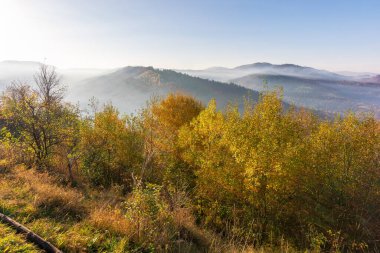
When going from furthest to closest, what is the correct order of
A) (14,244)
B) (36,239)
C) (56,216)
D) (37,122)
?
(37,122) → (56,216) → (36,239) → (14,244)

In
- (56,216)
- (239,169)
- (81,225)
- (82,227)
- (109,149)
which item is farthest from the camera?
(109,149)

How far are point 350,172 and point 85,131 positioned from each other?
879 inches

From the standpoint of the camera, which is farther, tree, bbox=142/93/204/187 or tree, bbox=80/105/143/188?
tree, bbox=142/93/204/187

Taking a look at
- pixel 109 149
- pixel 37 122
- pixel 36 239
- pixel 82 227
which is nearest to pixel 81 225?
pixel 82 227

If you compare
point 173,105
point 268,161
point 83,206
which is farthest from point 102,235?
point 173,105

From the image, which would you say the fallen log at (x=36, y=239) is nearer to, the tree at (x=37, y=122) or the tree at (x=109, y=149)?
the tree at (x=37, y=122)

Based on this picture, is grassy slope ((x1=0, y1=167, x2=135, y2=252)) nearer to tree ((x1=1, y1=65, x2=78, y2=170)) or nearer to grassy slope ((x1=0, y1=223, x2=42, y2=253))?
grassy slope ((x1=0, y1=223, x2=42, y2=253))

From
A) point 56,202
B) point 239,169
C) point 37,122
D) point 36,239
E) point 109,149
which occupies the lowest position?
point 109,149

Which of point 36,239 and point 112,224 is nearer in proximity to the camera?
point 36,239

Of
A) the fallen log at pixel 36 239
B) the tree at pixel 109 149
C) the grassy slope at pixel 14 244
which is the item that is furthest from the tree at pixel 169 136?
the grassy slope at pixel 14 244

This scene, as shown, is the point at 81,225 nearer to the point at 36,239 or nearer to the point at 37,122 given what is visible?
the point at 36,239

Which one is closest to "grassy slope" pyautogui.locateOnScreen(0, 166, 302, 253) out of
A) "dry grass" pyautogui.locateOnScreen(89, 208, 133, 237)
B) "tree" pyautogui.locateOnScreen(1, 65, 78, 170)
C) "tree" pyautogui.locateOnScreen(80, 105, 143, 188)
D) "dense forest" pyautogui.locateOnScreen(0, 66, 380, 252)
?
"dry grass" pyautogui.locateOnScreen(89, 208, 133, 237)

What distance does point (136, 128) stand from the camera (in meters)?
27.3

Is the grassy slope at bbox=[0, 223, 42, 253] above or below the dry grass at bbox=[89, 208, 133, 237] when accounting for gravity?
above
